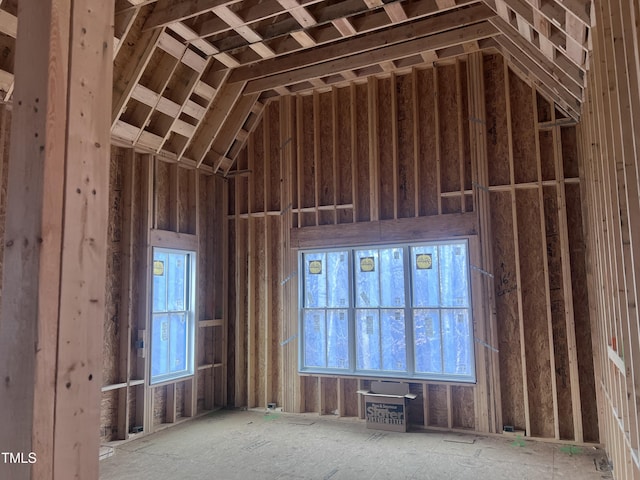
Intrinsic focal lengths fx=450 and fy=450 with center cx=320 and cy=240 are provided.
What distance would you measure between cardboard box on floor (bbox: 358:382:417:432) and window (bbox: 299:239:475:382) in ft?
0.76

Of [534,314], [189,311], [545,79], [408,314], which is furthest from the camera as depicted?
[189,311]

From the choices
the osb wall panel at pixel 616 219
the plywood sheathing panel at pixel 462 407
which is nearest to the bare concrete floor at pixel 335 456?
the plywood sheathing panel at pixel 462 407

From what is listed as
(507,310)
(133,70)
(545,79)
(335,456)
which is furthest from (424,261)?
(133,70)

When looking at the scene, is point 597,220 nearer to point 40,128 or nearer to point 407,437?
point 407,437

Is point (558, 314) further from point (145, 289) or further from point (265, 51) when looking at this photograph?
point (145, 289)

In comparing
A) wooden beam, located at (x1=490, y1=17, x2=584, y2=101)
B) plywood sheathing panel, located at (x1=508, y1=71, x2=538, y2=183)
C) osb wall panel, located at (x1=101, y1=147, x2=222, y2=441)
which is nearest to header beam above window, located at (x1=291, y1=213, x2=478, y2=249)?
plywood sheathing panel, located at (x1=508, y1=71, x2=538, y2=183)

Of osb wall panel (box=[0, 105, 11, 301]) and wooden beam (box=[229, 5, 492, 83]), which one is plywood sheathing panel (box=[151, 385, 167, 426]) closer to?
osb wall panel (box=[0, 105, 11, 301])

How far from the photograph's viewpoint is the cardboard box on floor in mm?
5910

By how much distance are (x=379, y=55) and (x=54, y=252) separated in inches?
222

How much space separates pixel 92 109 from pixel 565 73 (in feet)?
14.3

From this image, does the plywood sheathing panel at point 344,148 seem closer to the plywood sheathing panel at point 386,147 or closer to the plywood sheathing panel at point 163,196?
the plywood sheathing panel at point 386,147

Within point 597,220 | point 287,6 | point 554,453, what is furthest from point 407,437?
point 287,6

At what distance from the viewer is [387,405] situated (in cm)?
601

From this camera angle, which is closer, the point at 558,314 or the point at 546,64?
the point at 546,64
